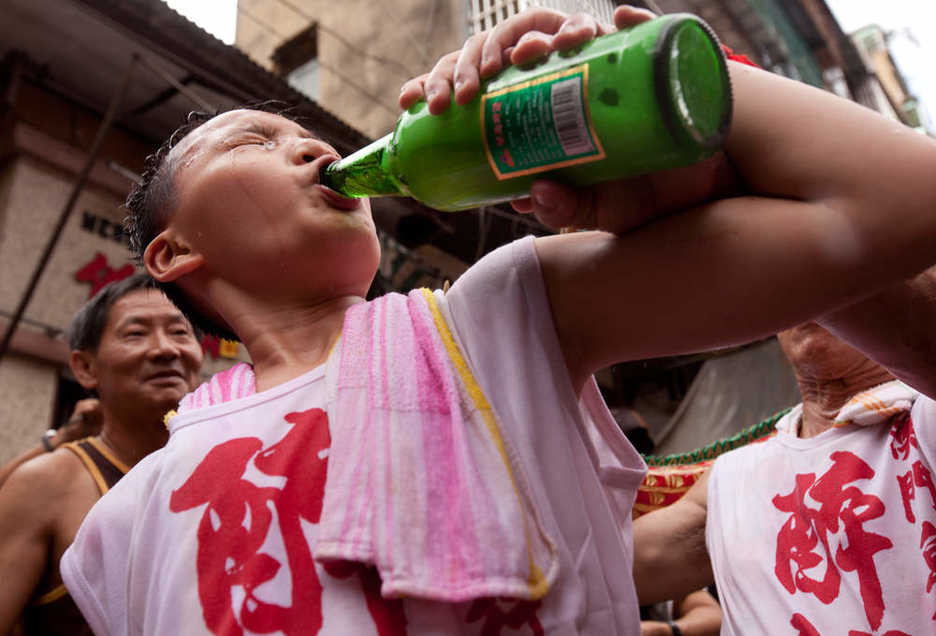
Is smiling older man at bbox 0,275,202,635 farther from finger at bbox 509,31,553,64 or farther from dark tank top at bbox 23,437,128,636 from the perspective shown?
finger at bbox 509,31,553,64

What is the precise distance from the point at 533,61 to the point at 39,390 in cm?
579

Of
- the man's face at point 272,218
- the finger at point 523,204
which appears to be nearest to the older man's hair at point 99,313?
the man's face at point 272,218

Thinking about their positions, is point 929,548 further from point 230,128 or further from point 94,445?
point 94,445

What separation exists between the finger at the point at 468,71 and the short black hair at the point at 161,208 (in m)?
0.68

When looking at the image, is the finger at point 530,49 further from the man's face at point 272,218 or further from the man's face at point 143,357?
the man's face at point 143,357

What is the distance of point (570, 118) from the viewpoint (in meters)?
0.77

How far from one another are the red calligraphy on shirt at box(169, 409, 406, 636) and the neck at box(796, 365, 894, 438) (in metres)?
1.52

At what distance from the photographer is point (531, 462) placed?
2.93 ft

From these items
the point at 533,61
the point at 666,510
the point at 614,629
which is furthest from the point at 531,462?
the point at 666,510

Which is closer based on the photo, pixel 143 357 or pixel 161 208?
pixel 161 208

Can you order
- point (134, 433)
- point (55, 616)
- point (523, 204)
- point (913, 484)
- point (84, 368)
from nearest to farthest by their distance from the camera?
point (523, 204) < point (913, 484) < point (55, 616) < point (134, 433) < point (84, 368)

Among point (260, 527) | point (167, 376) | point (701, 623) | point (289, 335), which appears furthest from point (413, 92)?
point (701, 623)

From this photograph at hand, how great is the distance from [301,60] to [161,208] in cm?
1023

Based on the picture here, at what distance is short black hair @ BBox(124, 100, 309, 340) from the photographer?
1.40 meters
